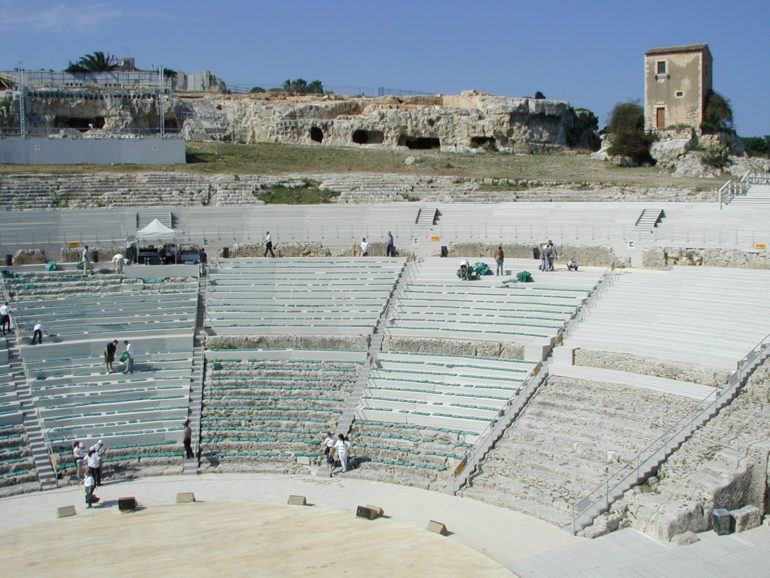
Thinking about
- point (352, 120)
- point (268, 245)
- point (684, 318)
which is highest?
point (352, 120)

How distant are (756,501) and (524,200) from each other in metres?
19.9

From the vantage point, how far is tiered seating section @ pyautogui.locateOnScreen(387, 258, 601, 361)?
22.5 m

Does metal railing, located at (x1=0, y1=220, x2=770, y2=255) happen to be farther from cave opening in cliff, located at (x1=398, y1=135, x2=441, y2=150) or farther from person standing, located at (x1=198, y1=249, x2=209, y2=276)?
cave opening in cliff, located at (x1=398, y1=135, x2=441, y2=150)

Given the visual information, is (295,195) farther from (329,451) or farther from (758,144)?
(758,144)

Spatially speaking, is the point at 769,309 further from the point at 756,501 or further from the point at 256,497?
the point at 256,497

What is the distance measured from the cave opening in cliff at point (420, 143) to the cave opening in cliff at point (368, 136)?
50.0 inches

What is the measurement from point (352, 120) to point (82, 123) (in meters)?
14.4

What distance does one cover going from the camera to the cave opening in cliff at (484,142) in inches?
1923

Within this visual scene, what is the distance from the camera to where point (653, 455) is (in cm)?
1647

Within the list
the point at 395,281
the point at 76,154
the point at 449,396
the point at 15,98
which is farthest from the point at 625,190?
the point at 15,98

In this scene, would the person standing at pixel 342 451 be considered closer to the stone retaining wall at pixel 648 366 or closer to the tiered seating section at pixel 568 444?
the tiered seating section at pixel 568 444

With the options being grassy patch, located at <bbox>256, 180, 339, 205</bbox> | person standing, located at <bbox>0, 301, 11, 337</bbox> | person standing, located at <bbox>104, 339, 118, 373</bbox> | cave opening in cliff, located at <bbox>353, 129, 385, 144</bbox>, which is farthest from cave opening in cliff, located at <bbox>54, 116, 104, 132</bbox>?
person standing, located at <bbox>104, 339, 118, 373</bbox>

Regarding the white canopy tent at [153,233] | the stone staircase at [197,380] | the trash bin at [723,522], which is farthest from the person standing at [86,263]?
the trash bin at [723,522]

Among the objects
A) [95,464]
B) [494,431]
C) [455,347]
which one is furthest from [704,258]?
[95,464]
